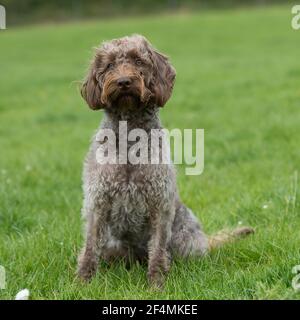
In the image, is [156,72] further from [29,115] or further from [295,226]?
[29,115]

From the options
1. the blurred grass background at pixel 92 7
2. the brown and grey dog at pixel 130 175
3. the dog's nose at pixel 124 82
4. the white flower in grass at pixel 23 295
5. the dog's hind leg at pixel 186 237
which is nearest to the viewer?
the white flower in grass at pixel 23 295

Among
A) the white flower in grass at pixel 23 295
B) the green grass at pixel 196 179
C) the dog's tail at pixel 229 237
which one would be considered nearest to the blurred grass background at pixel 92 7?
the green grass at pixel 196 179

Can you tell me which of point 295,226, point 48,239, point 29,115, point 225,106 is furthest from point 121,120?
point 29,115

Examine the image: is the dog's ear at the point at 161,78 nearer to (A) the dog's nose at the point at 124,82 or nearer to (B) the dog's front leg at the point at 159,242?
(A) the dog's nose at the point at 124,82

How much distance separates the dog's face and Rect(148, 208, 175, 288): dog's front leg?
0.89m

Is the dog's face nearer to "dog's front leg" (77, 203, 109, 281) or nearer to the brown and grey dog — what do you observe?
the brown and grey dog

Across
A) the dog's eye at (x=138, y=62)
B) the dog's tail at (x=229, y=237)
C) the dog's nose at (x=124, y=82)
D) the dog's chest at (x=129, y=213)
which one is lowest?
the dog's tail at (x=229, y=237)

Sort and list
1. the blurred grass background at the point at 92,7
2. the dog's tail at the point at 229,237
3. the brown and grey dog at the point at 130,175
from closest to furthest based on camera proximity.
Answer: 1. the brown and grey dog at the point at 130,175
2. the dog's tail at the point at 229,237
3. the blurred grass background at the point at 92,7

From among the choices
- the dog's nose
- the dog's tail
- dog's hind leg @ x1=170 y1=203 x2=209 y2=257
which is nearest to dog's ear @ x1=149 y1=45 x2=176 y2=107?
the dog's nose

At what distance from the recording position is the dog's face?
4.82 metres

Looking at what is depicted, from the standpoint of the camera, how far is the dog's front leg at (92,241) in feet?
16.9

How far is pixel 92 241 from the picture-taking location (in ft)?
17.1

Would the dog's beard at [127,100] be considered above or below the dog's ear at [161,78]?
below

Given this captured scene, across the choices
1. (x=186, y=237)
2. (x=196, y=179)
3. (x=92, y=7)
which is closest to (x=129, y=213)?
(x=186, y=237)
